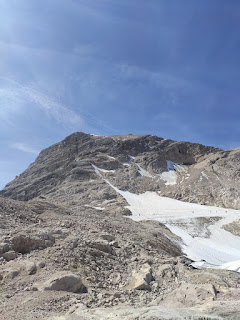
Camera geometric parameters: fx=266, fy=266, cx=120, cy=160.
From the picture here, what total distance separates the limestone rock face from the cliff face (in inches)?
2245

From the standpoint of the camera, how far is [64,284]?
27.5 ft

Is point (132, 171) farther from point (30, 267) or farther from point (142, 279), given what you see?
point (30, 267)

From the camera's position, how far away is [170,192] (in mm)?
75812

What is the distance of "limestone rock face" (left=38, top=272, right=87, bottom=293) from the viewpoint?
319 inches

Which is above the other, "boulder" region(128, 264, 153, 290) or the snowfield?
the snowfield

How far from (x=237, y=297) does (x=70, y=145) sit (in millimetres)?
101594

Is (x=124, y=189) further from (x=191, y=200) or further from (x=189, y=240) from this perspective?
(x=189, y=240)

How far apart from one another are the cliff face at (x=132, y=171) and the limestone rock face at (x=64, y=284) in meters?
57.0

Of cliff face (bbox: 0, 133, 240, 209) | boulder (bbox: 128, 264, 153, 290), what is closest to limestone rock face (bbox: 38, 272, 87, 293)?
boulder (bbox: 128, 264, 153, 290)

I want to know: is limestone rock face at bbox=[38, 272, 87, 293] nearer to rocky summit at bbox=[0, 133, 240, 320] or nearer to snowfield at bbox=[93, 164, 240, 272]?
rocky summit at bbox=[0, 133, 240, 320]

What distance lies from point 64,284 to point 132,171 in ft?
258

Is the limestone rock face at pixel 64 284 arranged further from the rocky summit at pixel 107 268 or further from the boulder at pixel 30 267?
the boulder at pixel 30 267

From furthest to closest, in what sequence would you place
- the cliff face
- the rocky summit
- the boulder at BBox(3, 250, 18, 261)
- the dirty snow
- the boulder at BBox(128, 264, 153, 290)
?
the cliff face, the dirty snow, the boulder at BBox(3, 250, 18, 261), the boulder at BBox(128, 264, 153, 290), the rocky summit

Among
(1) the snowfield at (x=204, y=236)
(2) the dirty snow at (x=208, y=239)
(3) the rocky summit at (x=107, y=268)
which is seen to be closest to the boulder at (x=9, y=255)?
(3) the rocky summit at (x=107, y=268)
